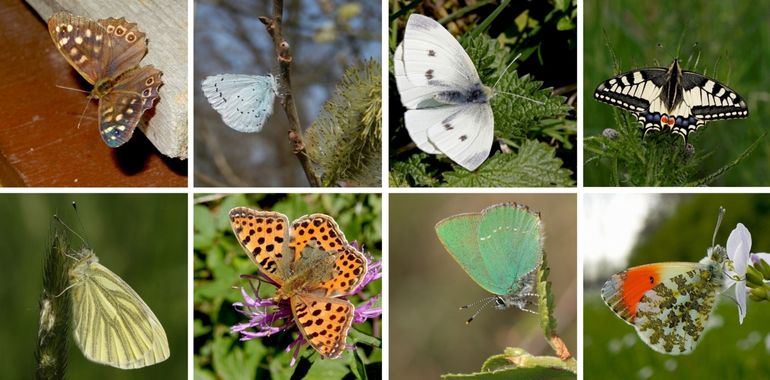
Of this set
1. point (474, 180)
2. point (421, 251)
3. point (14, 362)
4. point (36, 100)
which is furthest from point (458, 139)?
point (14, 362)

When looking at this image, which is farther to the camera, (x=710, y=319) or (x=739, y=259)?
(x=710, y=319)

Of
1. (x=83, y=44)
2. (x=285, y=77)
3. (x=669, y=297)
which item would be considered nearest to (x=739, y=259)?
(x=669, y=297)

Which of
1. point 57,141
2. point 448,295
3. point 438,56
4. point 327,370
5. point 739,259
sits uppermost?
point 438,56

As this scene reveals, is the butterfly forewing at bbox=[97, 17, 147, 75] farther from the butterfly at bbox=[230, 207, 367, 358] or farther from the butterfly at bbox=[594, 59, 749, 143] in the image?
the butterfly at bbox=[594, 59, 749, 143]

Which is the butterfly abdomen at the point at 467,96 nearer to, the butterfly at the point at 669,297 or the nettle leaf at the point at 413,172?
the nettle leaf at the point at 413,172

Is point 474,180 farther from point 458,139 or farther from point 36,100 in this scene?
point 36,100

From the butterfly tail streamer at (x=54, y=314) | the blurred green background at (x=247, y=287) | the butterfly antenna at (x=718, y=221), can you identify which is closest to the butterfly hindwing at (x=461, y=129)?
the blurred green background at (x=247, y=287)

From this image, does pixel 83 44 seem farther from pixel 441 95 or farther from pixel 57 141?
pixel 441 95
